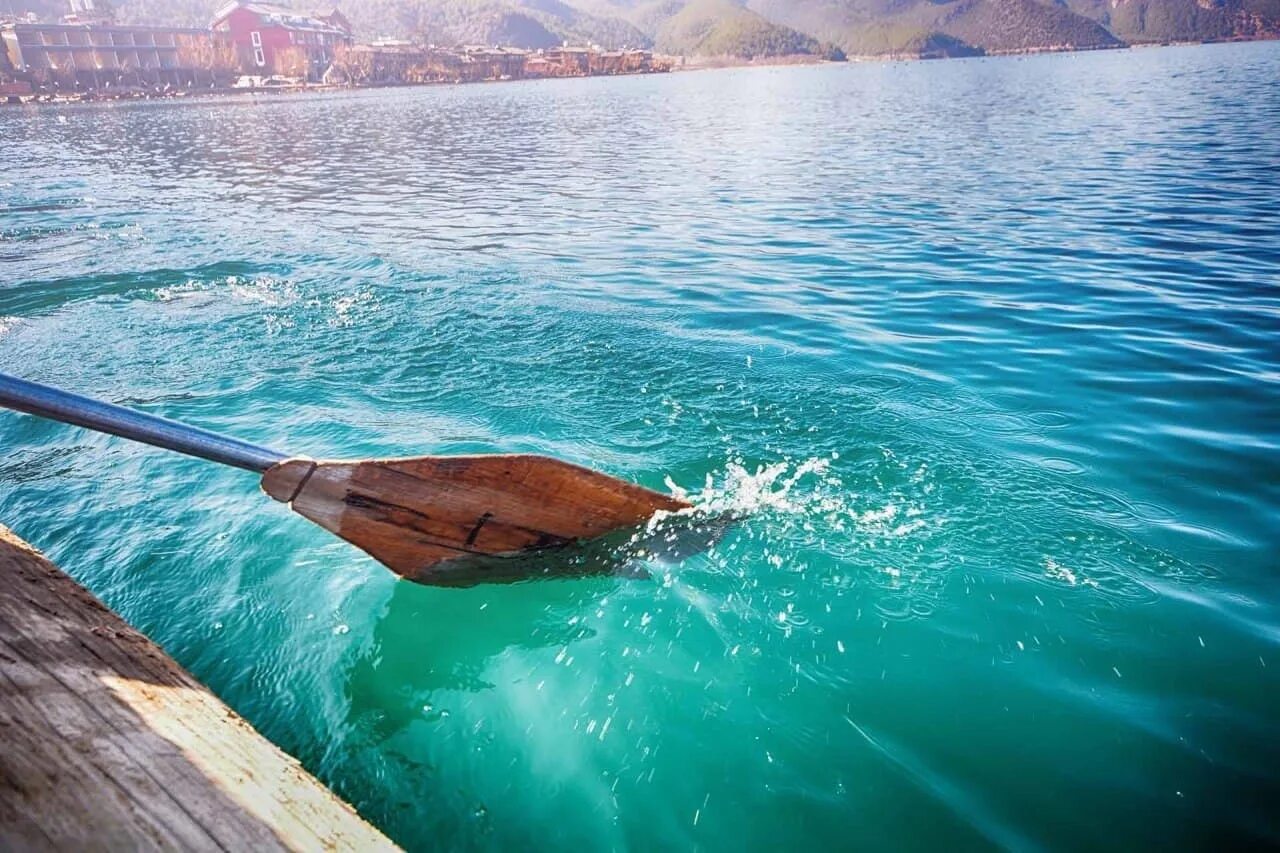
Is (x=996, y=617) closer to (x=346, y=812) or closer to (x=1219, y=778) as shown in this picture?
(x=1219, y=778)

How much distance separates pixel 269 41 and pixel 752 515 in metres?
158

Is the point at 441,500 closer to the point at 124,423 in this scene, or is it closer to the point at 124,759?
the point at 124,423

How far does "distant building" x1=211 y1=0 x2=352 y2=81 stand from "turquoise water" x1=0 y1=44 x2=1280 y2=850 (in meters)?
134

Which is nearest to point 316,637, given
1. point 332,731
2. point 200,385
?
point 332,731

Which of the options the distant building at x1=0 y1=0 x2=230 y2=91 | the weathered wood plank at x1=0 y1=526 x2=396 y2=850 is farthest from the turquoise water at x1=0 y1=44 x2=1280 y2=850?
the distant building at x1=0 y1=0 x2=230 y2=91

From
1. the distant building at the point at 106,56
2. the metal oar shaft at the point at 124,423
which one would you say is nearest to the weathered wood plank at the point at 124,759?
the metal oar shaft at the point at 124,423

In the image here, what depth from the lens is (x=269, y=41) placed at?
123 meters

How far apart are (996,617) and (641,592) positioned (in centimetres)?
206

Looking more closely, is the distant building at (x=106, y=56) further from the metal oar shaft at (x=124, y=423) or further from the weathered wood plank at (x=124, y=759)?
the weathered wood plank at (x=124, y=759)

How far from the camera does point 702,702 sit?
3.31 m

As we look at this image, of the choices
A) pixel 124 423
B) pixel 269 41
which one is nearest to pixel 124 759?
pixel 124 423

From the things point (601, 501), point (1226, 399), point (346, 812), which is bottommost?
point (1226, 399)

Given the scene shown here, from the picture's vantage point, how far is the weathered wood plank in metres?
1.35

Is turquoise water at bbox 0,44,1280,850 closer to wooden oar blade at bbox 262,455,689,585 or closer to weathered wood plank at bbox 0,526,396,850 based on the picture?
wooden oar blade at bbox 262,455,689,585
